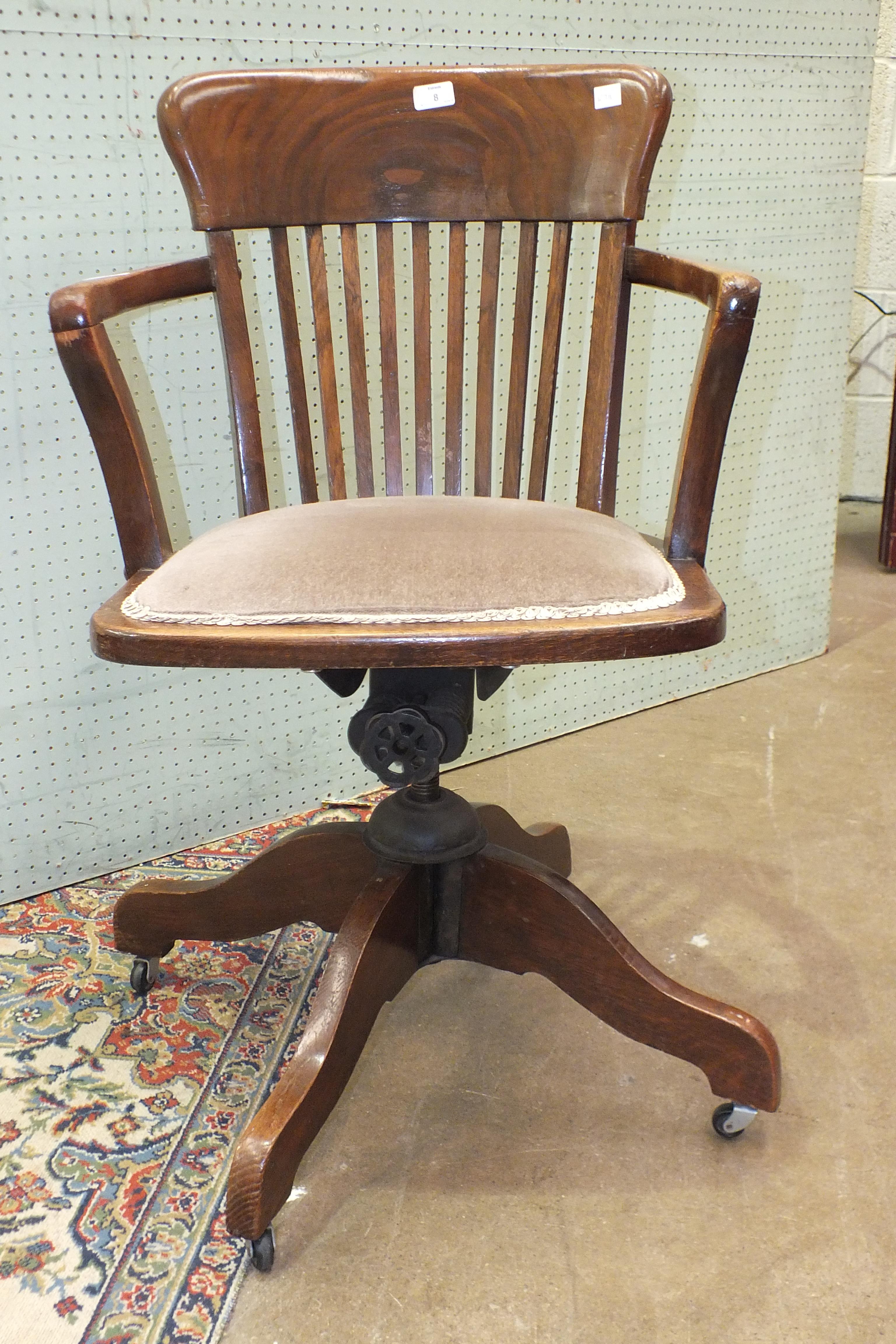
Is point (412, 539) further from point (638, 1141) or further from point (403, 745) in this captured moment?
point (638, 1141)

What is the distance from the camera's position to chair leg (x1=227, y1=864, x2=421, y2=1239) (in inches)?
34.6

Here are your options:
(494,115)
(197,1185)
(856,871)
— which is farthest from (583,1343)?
(494,115)

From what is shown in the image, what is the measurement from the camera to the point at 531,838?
1.33 m

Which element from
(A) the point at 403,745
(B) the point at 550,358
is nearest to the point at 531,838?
(A) the point at 403,745

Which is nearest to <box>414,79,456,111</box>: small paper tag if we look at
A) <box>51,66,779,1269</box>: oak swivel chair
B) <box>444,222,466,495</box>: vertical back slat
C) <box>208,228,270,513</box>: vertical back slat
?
<box>51,66,779,1269</box>: oak swivel chair

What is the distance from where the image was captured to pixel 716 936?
1.35 m

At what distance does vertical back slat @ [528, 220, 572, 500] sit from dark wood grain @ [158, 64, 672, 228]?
1.3 inches

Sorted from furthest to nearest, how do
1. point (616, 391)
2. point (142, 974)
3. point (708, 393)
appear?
point (142, 974), point (616, 391), point (708, 393)

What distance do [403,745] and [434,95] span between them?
61cm

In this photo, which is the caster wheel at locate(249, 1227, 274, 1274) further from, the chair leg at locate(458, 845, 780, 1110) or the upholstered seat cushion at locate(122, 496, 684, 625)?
the upholstered seat cushion at locate(122, 496, 684, 625)

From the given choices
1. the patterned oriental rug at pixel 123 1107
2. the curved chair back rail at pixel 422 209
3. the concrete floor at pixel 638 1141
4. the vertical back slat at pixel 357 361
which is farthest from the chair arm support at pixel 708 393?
the patterned oriental rug at pixel 123 1107

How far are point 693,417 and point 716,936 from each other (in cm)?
68

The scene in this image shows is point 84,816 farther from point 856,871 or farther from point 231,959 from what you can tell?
point 856,871

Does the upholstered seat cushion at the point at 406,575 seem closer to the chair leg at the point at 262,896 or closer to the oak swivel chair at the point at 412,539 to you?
the oak swivel chair at the point at 412,539
